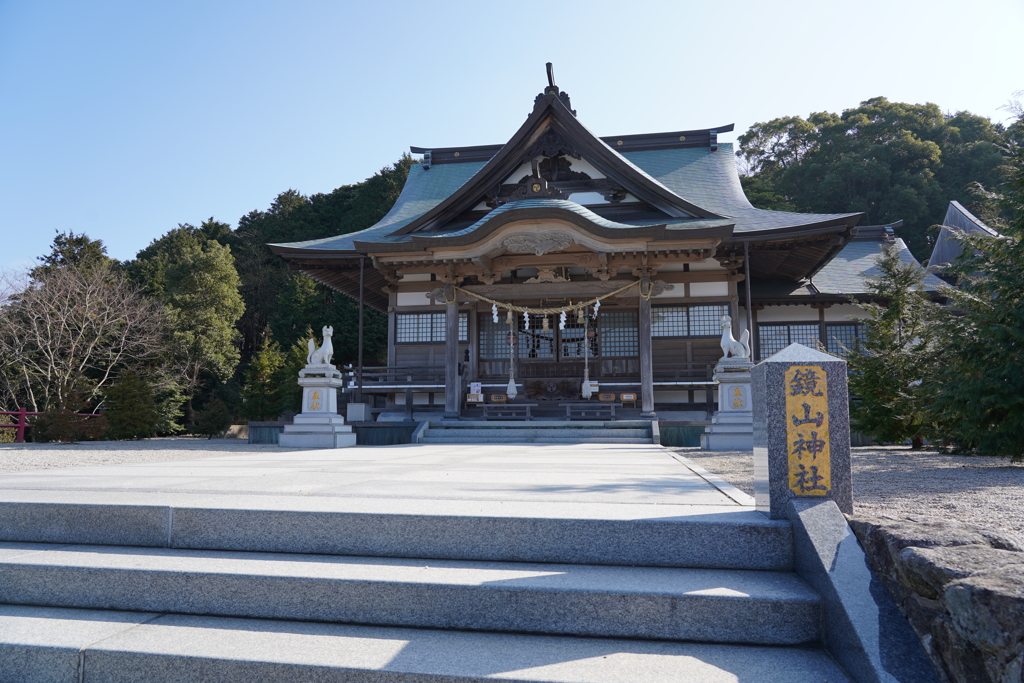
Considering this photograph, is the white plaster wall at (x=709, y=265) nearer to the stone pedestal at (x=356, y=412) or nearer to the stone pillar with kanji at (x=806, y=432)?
the stone pedestal at (x=356, y=412)

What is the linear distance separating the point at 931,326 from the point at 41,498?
7.60 m

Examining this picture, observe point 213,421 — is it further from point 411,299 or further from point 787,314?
point 787,314

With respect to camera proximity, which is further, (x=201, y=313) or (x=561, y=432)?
(x=201, y=313)

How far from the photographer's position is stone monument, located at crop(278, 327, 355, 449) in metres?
10.3

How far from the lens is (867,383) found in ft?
32.4

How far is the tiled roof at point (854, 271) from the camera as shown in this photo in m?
14.5

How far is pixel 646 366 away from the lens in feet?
40.2

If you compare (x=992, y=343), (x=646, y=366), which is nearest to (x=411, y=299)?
(x=646, y=366)

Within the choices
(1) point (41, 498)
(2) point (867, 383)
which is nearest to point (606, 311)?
(2) point (867, 383)

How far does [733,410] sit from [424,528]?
7023 millimetres

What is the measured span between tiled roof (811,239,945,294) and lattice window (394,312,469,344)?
888cm

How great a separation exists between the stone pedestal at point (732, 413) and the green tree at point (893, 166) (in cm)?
2286

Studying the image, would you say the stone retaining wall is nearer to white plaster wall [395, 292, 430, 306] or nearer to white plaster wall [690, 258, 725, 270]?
white plaster wall [690, 258, 725, 270]

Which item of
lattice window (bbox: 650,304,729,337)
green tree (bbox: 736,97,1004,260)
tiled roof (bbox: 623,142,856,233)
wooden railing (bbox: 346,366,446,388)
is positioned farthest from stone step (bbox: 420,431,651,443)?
green tree (bbox: 736,97,1004,260)
